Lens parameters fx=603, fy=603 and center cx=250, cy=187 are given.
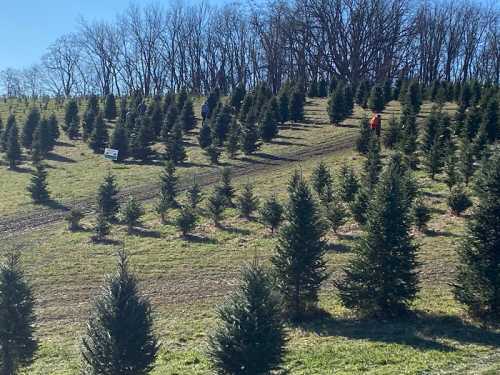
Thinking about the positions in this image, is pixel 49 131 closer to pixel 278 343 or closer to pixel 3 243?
pixel 3 243

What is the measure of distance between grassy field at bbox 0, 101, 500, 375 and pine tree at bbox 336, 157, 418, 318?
1.63 ft

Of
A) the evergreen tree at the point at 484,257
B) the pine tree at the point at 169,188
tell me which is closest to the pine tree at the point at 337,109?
the pine tree at the point at 169,188

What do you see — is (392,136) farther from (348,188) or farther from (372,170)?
(348,188)

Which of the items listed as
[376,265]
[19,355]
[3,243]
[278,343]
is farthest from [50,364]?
[3,243]

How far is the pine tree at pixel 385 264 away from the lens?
15.2 m

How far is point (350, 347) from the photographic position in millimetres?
13398

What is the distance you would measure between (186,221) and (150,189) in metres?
8.93

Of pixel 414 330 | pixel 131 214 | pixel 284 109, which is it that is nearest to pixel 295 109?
pixel 284 109

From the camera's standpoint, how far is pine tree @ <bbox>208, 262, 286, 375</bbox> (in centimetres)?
1119

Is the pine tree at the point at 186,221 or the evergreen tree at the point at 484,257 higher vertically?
the evergreen tree at the point at 484,257

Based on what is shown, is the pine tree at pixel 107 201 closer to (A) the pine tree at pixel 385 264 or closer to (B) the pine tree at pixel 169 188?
(B) the pine tree at pixel 169 188

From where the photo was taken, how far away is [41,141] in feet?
144

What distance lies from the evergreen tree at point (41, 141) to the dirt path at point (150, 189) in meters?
12.2

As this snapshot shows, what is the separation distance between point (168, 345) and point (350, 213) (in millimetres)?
11405
